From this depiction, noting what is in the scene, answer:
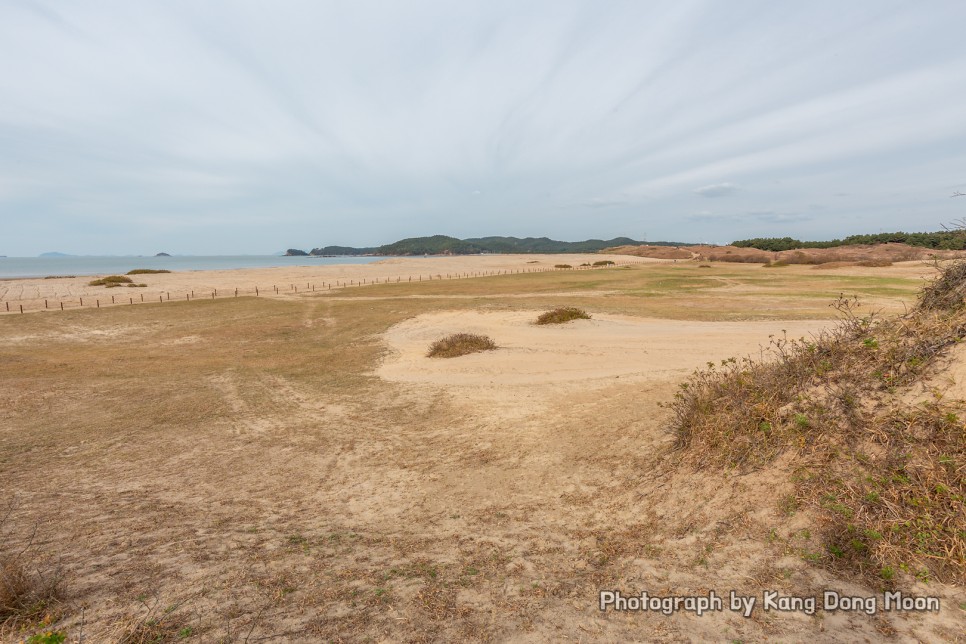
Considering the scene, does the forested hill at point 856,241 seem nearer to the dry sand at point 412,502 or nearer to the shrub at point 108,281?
the dry sand at point 412,502

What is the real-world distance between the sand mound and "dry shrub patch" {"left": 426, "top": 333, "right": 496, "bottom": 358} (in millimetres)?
470

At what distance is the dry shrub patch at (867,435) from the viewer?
167 inches

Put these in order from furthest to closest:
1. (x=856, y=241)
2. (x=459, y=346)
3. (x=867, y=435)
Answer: (x=856, y=241) < (x=459, y=346) < (x=867, y=435)

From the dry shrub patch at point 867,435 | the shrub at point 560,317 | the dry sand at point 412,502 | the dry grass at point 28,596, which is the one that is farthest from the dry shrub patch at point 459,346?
the dry grass at point 28,596

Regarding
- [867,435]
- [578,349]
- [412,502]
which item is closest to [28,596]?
Result: [412,502]

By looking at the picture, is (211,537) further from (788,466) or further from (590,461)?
(788,466)

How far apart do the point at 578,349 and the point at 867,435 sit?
12.0 metres

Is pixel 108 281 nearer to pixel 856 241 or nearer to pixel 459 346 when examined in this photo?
pixel 459 346

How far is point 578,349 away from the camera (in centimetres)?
1742

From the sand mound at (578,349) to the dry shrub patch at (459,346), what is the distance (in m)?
0.47

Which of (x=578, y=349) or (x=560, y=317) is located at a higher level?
(x=560, y=317)

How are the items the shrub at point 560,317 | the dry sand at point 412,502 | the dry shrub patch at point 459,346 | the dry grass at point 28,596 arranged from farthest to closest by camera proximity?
the shrub at point 560,317 → the dry shrub patch at point 459,346 → the dry sand at point 412,502 → the dry grass at point 28,596

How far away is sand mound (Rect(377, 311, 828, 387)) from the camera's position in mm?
14570

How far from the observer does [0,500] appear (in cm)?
723
